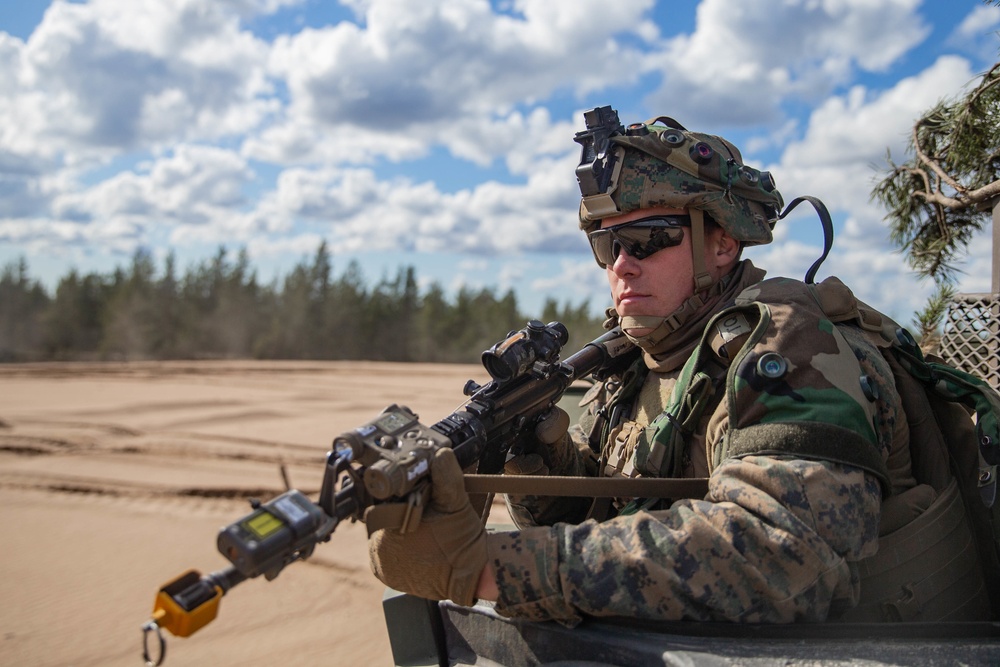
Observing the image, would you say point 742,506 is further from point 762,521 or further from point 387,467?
point 387,467

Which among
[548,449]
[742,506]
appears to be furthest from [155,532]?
[742,506]

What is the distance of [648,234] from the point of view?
8.66 ft

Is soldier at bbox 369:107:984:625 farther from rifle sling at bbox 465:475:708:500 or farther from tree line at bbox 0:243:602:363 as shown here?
tree line at bbox 0:243:602:363

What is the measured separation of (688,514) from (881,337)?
901mm

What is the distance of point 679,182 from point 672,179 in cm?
3

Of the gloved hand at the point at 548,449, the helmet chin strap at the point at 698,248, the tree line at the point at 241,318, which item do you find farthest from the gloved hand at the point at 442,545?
the tree line at the point at 241,318

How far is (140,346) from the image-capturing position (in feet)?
136

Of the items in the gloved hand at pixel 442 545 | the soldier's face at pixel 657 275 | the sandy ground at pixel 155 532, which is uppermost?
the soldier's face at pixel 657 275

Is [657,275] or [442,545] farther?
[657,275]

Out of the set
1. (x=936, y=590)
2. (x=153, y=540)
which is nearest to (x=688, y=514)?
(x=936, y=590)

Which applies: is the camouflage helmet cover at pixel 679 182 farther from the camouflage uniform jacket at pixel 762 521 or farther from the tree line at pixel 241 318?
the tree line at pixel 241 318

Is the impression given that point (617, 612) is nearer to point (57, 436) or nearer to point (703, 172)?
point (703, 172)

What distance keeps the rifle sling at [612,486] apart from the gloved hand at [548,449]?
65 centimetres

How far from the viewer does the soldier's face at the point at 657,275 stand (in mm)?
2662
